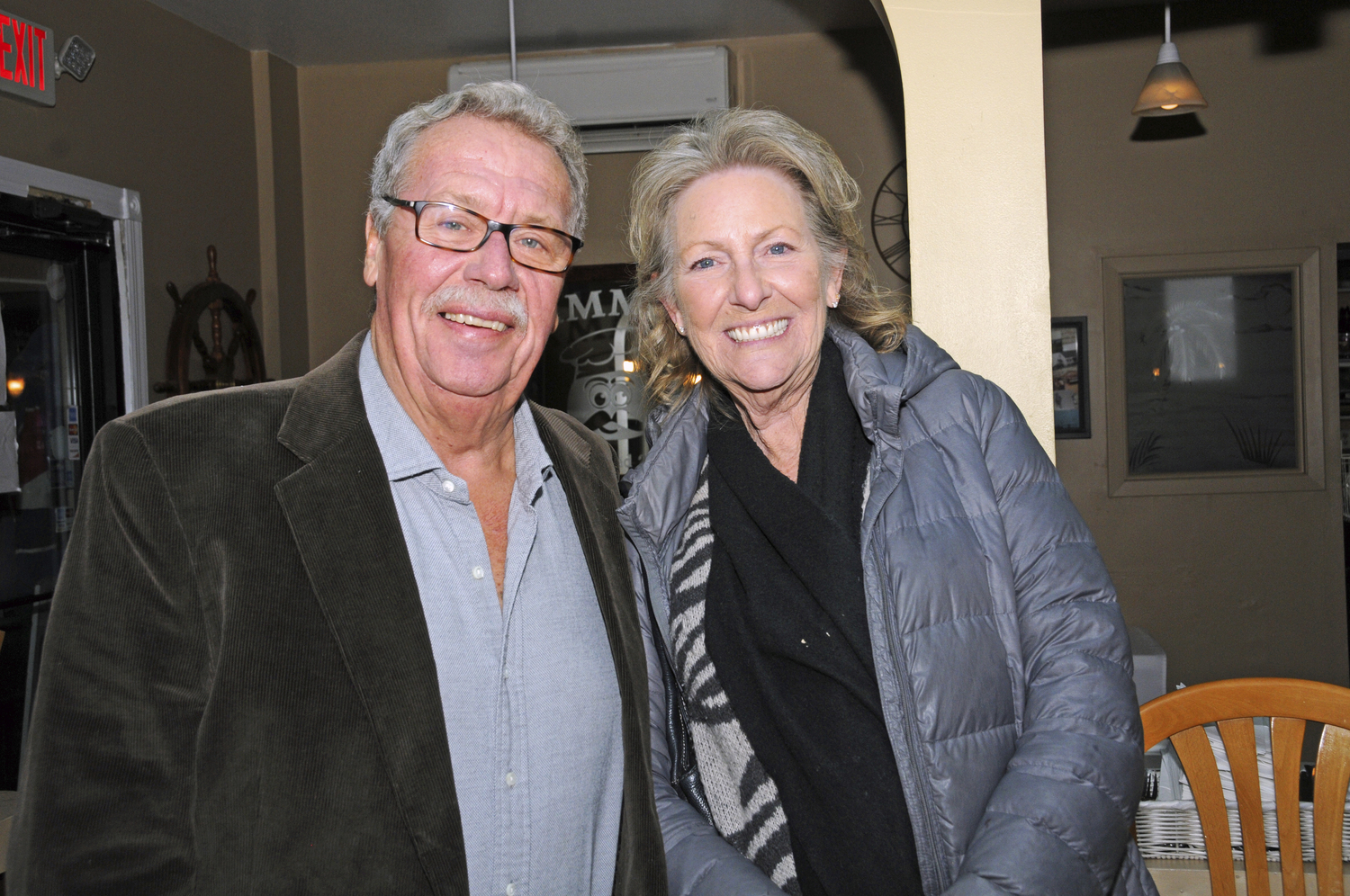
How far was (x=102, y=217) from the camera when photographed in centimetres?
365

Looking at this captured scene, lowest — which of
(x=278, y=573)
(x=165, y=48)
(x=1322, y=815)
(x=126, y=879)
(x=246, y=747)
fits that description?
(x=1322, y=815)

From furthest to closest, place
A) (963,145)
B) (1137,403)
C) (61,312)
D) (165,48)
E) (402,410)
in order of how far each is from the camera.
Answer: (1137,403) → (165,48) → (61,312) → (963,145) → (402,410)

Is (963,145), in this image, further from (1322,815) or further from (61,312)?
(61,312)

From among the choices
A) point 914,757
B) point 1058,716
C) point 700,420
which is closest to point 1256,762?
point 1058,716

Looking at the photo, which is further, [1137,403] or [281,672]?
[1137,403]

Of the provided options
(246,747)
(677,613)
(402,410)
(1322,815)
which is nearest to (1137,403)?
(1322,815)

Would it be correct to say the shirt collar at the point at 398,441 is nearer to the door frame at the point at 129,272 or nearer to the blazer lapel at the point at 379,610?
the blazer lapel at the point at 379,610

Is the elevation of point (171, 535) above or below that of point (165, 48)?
below

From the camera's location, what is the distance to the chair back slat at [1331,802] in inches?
59.0

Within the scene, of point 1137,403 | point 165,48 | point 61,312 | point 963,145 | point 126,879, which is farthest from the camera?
point 1137,403

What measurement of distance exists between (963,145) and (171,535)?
1.65 metres

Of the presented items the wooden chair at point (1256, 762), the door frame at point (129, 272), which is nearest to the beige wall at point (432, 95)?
the door frame at point (129, 272)

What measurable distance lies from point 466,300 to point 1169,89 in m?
3.31

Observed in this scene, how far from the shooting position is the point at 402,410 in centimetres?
134
